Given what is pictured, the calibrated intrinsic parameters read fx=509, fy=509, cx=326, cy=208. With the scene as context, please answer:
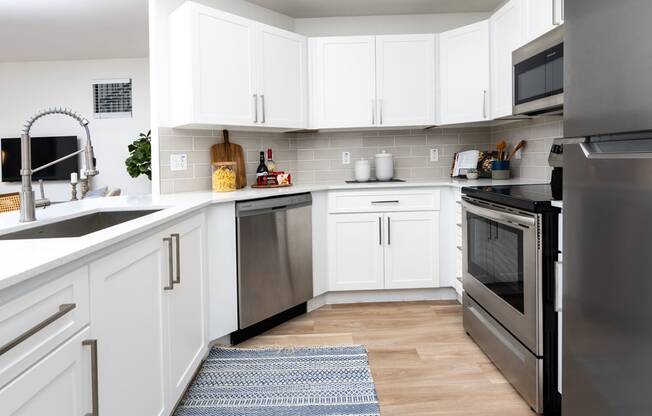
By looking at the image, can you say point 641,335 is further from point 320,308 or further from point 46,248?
point 320,308

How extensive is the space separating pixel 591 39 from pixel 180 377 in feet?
6.01

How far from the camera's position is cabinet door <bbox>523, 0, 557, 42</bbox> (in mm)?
2533

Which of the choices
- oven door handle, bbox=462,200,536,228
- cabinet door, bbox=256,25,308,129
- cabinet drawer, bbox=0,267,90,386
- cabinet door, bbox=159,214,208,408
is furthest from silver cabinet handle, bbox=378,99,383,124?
cabinet drawer, bbox=0,267,90,386

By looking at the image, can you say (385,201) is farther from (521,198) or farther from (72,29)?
(72,29)

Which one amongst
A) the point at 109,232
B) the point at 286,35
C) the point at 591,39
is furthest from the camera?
the point at 286,35

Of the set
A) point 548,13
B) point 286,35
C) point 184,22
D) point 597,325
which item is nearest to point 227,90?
point 184,22

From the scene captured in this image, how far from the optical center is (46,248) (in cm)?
113

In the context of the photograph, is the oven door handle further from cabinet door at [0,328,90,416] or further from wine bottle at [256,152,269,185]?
cabinet door at [0,328,90,416]

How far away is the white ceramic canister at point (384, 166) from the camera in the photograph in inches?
161

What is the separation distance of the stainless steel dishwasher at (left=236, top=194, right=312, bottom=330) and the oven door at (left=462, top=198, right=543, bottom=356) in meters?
1.04

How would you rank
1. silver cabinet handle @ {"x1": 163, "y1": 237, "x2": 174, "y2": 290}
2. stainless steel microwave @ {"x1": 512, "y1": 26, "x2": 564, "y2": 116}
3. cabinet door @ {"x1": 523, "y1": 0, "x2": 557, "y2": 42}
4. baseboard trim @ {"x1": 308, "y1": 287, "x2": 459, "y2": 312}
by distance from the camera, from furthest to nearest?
baseboard trim @ {"x1": 308, "y1": 287, "x2": 459, "y2": 312}, cabinet door @ {"x1": 523, "y1": 0, "x2": 557, "y2": 42}, stainless steel microwave @ {"x1": 512, "y1": 26, "x2": 564, "y2": 116}, silver cabinet handle @ {"x1": 163, "y1": 237, "x2": 174, "y2": 290}

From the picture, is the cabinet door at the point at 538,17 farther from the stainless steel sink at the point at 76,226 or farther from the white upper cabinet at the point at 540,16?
the stainless steel sink at the point at 76,226

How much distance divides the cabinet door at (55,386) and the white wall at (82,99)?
22.1 ft

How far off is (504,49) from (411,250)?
1468mm
